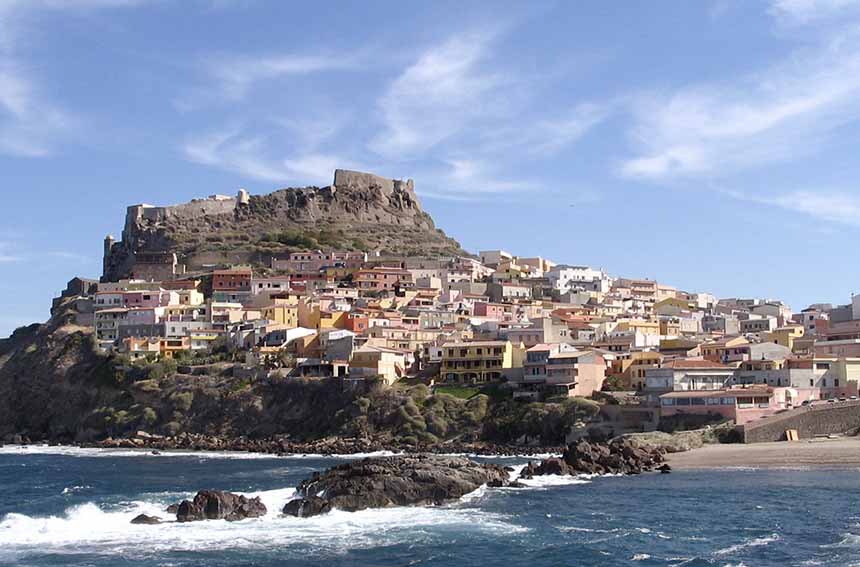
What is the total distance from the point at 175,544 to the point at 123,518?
22.3 ft

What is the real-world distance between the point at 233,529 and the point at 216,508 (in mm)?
2323

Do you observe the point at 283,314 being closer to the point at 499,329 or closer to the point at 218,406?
the point at 218,406

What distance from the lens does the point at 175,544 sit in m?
36.7

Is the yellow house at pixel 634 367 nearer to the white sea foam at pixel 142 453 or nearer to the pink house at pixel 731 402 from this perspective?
the pink house at pixel 731 402

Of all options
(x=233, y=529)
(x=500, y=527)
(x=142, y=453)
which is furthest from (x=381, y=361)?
(x=500, y=527)

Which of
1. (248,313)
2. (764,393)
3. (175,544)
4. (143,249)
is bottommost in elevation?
(175,544)

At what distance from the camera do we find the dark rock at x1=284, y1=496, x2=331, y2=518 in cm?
4253

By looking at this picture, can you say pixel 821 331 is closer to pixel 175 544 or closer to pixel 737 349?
pixel 737 349

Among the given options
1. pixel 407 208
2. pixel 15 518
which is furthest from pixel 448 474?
pixel 407 208

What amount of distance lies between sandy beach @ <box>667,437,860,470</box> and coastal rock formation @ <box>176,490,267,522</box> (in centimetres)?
2253

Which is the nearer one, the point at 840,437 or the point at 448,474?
the point at 448,474

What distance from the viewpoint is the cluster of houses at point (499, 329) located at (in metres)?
70.3

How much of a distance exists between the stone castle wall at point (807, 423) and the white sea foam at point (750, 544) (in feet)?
84.3

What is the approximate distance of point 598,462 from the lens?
55.0 meters
